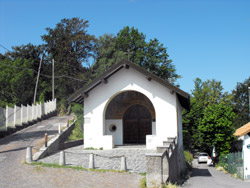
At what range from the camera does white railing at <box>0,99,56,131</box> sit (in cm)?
2309

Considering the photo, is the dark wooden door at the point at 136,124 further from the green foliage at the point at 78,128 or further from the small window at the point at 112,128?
the green foliage at the point at 78,128

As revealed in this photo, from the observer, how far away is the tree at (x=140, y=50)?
43.9 m

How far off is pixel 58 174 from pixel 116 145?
28.4 ft

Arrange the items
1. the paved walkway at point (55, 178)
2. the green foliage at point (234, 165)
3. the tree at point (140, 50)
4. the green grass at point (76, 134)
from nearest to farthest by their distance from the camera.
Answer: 1. the paved walkway at point (55, 178)
2. the green foliage at point (234, 165)
3. the green grass at point (76, 134)
4. the tree at point (140, 50)

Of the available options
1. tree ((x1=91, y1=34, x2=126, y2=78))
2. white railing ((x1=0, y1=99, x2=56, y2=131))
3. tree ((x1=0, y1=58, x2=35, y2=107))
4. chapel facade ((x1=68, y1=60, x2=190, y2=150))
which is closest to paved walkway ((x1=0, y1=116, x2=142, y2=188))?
chapel facade ((x1=68, y1=60, x2=190, y2=150))

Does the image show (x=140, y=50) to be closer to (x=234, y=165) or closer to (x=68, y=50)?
(x=68, y=50)

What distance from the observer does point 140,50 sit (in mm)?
44906

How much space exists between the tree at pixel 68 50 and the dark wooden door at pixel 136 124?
2722cm

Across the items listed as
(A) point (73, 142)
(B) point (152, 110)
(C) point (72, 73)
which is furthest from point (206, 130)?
(C) point (72, 73)

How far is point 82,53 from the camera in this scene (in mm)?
50750

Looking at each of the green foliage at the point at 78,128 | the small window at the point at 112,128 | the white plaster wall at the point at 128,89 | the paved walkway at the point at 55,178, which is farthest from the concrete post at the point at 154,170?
the green foliage at the point at 78,128

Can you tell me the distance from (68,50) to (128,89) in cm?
3323

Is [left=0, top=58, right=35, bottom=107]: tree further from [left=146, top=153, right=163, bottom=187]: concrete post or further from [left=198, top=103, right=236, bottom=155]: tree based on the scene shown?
[left=146, top=153, right=163, bottom=187]: concrete post

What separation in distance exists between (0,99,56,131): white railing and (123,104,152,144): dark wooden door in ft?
32.5
